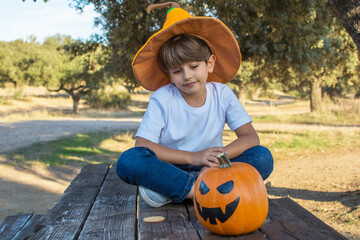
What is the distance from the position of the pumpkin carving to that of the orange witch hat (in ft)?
3.64

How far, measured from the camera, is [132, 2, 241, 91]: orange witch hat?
8.42ft

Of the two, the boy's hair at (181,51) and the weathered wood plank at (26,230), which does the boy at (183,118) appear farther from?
the weathered wood plank at (26,230)

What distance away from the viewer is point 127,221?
2.11m

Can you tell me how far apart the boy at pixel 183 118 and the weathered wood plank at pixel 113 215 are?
0.18 meters

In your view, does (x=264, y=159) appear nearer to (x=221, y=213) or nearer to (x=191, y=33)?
(x=221, y=213)

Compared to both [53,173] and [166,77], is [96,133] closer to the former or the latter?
[53,173]

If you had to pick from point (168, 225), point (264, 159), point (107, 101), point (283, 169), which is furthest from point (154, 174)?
point (107, 101)

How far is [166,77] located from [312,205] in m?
3.00

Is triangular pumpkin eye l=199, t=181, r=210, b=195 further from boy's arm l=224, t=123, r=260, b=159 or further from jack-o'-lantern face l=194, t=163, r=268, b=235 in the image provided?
boy's arm l=224, t=123, r=260, b=159

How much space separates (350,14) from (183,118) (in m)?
2.60

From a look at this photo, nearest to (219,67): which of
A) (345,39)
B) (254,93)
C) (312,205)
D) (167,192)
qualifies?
(167,192)

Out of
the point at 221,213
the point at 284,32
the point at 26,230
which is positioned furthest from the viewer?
the point at 284,32

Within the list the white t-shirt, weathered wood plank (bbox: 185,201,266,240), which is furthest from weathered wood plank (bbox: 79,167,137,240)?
the white t-shirt

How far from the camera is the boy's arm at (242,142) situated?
2572 mm
